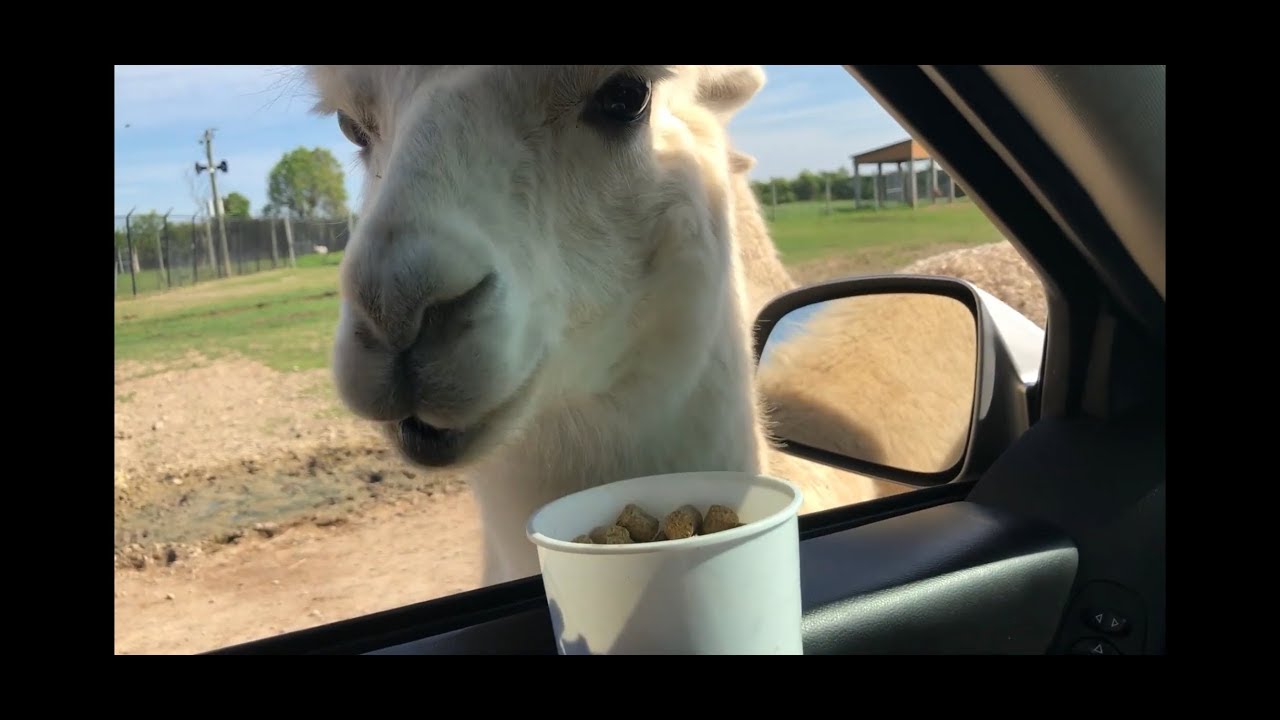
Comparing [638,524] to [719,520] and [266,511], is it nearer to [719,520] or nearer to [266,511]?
[719,520]

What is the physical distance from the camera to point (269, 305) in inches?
278

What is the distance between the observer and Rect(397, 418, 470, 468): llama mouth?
1.28m

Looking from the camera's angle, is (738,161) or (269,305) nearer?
(738,161)

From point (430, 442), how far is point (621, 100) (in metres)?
0.68

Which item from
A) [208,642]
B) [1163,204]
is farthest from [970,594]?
[208,642]

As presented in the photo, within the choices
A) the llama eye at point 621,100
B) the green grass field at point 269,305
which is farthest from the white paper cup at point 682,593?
the green grass field at point 269,305

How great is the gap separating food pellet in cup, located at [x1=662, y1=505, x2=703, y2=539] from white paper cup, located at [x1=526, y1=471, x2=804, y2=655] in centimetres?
17

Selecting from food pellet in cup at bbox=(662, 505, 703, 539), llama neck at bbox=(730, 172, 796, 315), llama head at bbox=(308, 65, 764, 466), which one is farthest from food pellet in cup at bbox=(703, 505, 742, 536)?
llama neck at bbox=(730, 172, 796, 315)

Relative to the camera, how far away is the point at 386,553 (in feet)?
12.0

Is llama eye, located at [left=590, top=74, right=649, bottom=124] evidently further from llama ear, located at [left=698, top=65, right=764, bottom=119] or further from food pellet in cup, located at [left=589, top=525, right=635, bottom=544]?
food pellet in cup, located at [left=589, top=525, right=635, bottom=544]

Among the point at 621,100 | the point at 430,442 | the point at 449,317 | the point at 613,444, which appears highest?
the point at 621,100

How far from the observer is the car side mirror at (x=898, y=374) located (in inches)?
79.3

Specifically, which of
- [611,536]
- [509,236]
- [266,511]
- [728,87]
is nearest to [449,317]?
[509,236]

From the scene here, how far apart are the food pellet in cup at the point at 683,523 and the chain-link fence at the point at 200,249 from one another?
4157 millimetres
